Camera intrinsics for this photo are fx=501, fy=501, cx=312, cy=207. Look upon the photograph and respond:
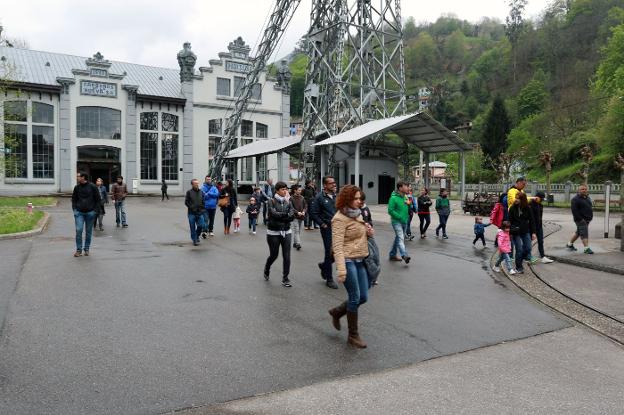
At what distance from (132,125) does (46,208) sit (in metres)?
15.8

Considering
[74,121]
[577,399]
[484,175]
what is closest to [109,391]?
[577,399]

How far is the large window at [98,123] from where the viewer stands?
3744 centimetres

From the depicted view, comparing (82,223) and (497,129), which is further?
(497,129)

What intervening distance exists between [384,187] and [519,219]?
22.4m

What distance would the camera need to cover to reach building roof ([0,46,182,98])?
121 ft

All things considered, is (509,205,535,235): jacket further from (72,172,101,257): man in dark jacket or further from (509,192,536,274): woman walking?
(72,172,101,257): man in dark jacket

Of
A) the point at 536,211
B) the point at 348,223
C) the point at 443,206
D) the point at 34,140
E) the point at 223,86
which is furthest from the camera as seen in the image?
the point at 223,86

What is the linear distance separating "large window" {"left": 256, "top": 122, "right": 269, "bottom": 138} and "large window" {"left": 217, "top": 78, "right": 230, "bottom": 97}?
12.4 feet

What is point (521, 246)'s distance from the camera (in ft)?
32.4

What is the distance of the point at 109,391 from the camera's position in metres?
4.04

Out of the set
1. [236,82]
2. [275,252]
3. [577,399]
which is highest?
[236,82]

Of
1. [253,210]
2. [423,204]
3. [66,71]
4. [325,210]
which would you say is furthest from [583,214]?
[66,71]

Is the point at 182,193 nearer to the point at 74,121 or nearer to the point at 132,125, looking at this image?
the point at 132,125

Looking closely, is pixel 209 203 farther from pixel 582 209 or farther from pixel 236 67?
pixel 236 67
